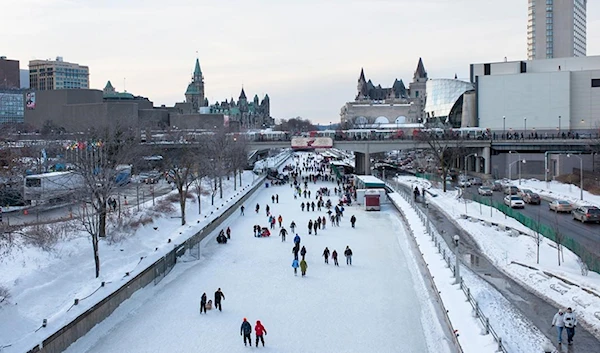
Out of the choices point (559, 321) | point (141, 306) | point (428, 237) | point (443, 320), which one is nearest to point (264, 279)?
point (141, 306)

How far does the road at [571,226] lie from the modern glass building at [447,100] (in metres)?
73.8

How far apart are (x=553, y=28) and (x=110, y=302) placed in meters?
148

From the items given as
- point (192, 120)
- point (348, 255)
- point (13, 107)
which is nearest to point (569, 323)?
point (348, 255)

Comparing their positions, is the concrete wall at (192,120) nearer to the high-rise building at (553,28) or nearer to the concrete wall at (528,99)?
the concrete wall at (528,99)

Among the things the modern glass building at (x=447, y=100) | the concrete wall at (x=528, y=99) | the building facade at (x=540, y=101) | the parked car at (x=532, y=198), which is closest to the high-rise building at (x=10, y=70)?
the modern glass building at (x=447, y=100)

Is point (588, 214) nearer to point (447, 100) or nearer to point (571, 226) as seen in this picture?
point (571, 226)

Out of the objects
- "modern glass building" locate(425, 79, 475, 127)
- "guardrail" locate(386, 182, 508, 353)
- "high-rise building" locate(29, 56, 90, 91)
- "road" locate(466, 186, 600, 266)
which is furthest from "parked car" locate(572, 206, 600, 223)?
"high-rise building" locate(29, 56, 90, 91)

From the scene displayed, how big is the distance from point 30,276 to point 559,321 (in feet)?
47.9

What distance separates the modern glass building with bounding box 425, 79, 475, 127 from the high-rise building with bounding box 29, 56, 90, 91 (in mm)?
119300

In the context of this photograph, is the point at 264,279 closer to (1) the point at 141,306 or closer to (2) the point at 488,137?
(1) the point at 141,306

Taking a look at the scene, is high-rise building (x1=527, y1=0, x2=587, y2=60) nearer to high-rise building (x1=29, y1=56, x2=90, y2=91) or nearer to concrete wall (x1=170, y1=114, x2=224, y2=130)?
concrete wall (x1=170, y1=114, x2=224, y2=130)

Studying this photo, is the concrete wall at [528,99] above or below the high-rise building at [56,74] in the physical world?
below

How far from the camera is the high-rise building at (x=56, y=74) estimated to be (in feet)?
628

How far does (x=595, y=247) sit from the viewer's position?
24.5 m
